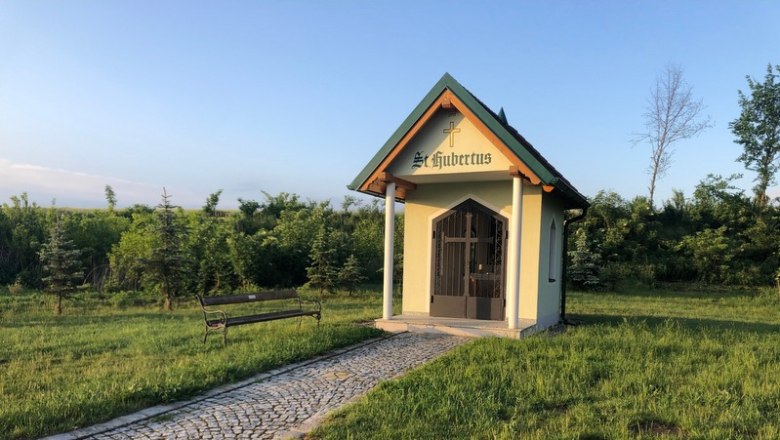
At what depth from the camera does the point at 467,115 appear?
9.05m

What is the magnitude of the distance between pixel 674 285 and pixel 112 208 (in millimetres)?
28546

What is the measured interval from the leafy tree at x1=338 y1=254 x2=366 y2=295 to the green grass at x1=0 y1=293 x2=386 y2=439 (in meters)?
6.08

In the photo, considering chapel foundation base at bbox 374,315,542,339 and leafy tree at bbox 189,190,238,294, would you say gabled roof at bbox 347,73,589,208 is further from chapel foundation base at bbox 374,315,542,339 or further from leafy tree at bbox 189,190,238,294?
leafy tree at bbox 189,190,238,294

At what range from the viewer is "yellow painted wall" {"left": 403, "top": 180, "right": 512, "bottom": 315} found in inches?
423

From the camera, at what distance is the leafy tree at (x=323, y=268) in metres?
19.0

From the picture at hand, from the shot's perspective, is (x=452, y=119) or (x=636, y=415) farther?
(x=452, y=119)

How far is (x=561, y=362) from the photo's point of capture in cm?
651

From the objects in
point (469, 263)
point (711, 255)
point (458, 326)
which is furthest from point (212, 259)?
point (711, 255)

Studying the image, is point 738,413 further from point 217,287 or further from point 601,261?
point 601,261

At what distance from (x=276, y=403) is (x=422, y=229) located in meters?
6.33

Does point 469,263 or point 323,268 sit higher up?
point 469,263

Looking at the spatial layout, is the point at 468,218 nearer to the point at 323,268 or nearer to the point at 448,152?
the point at 448,152

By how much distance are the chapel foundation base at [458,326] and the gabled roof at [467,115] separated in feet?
8.80

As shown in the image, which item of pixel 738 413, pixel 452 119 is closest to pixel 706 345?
pixel 738 413
